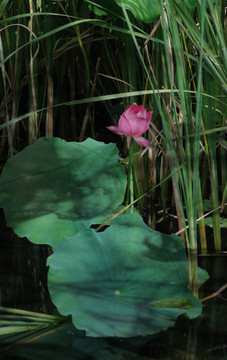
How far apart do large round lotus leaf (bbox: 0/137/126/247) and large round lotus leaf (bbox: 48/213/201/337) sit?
16cm

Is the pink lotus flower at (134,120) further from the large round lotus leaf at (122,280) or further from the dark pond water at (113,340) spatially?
the dark pond water at (113,340)

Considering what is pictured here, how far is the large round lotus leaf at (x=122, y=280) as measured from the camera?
80 centimetres

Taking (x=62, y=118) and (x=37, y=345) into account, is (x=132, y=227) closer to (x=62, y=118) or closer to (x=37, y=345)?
(x=37, y=345)

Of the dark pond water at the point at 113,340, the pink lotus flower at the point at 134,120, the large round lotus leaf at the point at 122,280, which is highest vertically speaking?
the pink lotus flower at the point at 134,120

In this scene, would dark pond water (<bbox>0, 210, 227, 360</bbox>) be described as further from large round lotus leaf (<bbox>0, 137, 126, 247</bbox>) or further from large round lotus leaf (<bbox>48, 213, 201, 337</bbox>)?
large round lotus leaf (<bbox>0, 137, 126, 247</bbox>)

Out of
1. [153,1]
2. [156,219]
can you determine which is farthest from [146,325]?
[153,1]

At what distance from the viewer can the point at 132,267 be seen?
898 mm

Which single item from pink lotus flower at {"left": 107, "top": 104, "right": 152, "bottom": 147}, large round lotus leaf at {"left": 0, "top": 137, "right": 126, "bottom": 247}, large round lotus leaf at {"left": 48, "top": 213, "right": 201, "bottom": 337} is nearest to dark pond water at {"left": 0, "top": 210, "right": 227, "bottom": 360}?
large round lotus leaf at {"left": 48, "top": 213, "right": 201, "bottom": 337}

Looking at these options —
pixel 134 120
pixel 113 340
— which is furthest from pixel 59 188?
pixel 113 340

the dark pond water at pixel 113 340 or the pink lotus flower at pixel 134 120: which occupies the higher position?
the pink lotus flower at pixel 134 120

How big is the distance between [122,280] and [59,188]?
0.32 metres

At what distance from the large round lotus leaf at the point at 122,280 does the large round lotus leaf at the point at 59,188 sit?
163 millimetres

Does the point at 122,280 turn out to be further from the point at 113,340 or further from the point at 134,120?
the point at 134,120

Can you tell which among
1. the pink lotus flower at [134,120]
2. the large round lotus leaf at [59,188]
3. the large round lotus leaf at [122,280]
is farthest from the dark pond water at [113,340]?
the pink lotus flower at [134,120]
